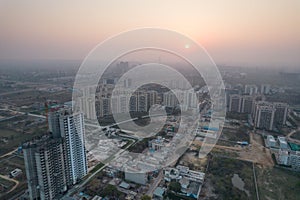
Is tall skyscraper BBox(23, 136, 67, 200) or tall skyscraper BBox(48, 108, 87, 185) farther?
tall skyscraper BBox(48, 108, 87, 185)

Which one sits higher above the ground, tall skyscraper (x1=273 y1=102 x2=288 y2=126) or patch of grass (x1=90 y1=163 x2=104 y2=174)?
tall skyscraper (x1=273 y1=102 x2=288 y2=126)

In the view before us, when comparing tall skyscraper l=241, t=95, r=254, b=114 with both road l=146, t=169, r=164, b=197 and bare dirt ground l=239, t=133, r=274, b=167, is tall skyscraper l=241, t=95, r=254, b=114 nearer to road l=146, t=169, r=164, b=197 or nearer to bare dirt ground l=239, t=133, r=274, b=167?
bare dirt ground l=239, t=133, r=274, b=167

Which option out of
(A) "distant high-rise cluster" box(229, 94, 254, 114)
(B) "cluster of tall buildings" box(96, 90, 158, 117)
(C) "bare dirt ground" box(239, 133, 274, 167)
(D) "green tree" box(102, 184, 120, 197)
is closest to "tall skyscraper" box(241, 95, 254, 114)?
(A) "distant high-rise cluster" box(229, 94, 254, 114)

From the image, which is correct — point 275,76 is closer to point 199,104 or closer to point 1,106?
point 199,104

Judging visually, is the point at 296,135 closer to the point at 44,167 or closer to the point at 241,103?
the point at 241,103

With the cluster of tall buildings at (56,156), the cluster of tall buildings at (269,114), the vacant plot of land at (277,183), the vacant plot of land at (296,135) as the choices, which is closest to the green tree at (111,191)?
the cluster of tall buildings at (56,156)

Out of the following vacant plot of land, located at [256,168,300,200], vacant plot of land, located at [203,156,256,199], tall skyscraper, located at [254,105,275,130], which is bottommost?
vacant plot of land, located at [256,168,300,200]

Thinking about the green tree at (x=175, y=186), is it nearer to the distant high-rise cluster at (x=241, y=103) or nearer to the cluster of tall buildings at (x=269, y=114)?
the cluster of tall buildings at (x=269, y=114)

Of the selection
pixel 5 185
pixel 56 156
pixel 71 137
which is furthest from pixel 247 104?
pixel 5 185

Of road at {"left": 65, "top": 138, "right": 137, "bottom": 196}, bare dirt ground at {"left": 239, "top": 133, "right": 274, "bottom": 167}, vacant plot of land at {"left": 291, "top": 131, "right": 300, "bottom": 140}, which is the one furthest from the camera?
vacant plot of land at {"left": 291, "top": 131, "right": 300, "bottom": 140}
